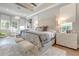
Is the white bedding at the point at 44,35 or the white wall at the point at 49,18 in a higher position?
the white wall at the point at 49,18

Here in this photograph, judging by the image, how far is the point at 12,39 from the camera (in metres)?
1.22

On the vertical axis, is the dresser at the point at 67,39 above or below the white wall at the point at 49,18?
below

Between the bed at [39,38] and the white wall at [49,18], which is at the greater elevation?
the white wall at [49,18]

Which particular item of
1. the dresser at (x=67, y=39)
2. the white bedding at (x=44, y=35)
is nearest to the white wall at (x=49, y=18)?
the white bedding at (x=44, y=35)

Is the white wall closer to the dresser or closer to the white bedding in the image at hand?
the white bedding

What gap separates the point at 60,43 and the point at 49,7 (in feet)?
2.31

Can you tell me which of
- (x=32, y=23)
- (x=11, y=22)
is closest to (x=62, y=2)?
(x=32, y=23)

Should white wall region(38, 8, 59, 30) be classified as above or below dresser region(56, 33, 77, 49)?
above

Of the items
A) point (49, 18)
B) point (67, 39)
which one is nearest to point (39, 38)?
point (49, 18)

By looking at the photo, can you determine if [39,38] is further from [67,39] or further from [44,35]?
[67,39]

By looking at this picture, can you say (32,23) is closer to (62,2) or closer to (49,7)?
(49,7)

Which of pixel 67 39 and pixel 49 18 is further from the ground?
pixel 49 18

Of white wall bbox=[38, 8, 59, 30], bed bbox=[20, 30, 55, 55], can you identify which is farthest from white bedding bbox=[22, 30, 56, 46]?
white wall bbox=[38, 8, 59, 30]

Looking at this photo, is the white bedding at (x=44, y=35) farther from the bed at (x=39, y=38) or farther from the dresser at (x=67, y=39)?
the dresser at (x=67, y=39)
